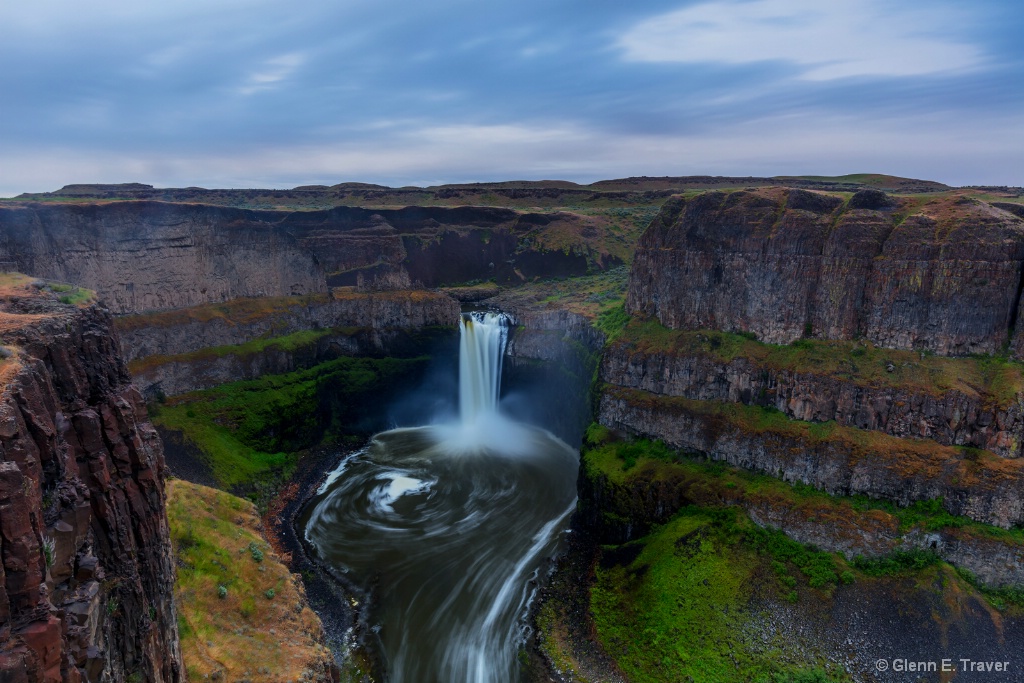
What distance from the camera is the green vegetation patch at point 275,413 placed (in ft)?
130

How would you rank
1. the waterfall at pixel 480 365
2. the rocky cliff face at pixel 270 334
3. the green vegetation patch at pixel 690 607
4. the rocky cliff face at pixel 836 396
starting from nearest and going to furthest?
the green vegetation patch at pixel 690 607, the rocky cliff face at pixel 836 396, the rocky cliff face at pixel 270 334, the waterfall at pixel 480 365

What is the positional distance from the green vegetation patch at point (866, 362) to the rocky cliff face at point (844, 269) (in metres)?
0.65

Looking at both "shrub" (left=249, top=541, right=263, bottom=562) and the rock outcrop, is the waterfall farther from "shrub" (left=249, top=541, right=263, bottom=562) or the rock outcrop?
"shrub" (left=249, top=541, right=263, bottom=562)

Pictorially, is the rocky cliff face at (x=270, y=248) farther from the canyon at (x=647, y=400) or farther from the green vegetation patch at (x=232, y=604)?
the green vegetation patch at (x=232, y=604)

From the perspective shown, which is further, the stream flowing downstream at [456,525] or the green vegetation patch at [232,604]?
the stream flowing downstream at [456,525]

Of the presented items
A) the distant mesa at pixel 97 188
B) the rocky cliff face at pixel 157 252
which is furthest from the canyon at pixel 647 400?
the distant mesa at pixel 97 188

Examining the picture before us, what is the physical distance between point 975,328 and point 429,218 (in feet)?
181

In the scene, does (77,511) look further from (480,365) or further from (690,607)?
(480,365)

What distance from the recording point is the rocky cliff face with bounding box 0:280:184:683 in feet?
26.3

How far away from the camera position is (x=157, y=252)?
4556cm

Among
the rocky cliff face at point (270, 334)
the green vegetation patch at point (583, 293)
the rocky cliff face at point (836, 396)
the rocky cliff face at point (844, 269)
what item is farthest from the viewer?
the green vegetation patch at point (583, 293)

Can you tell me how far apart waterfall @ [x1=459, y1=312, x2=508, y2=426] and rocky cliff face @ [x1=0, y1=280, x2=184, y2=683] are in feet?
113

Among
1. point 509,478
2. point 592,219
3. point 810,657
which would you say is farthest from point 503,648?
point 592,219

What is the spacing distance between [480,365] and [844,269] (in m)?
29.4
